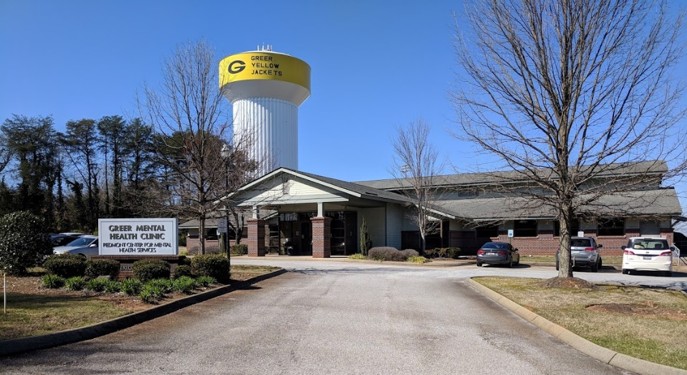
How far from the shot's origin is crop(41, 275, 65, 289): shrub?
13.0 metres

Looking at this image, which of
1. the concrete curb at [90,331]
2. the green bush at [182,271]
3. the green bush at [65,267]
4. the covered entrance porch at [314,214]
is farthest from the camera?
the covered entrance porch at [314,214]

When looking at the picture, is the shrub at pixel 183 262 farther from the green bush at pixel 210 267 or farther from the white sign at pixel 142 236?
the green bush at pixel 210 267

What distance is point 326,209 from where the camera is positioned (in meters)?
36.9

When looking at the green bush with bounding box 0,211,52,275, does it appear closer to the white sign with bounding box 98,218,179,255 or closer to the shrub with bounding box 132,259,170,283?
the white sign with bounding box 98,218,179,255

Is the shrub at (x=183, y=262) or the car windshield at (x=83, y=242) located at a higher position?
the car windshield at (x=83, y=242)

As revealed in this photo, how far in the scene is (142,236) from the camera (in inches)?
640

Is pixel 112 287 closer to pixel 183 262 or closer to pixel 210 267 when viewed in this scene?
pixel 210 267

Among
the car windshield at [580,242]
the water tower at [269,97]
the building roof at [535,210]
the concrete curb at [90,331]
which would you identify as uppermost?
the water tower at [269,97]

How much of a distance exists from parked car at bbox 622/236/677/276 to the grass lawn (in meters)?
18.7

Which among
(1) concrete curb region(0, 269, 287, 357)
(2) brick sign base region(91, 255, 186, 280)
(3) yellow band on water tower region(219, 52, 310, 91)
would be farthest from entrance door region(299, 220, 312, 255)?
(1) concrete curb region(0, 269, 287, 357)

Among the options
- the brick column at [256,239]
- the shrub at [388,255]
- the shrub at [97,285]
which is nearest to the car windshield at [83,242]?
the brick column at [256,239]

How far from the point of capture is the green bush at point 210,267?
1544 cm

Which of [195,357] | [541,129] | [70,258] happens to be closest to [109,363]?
[195,357]

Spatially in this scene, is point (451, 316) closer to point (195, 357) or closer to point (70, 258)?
point (195, 357)
